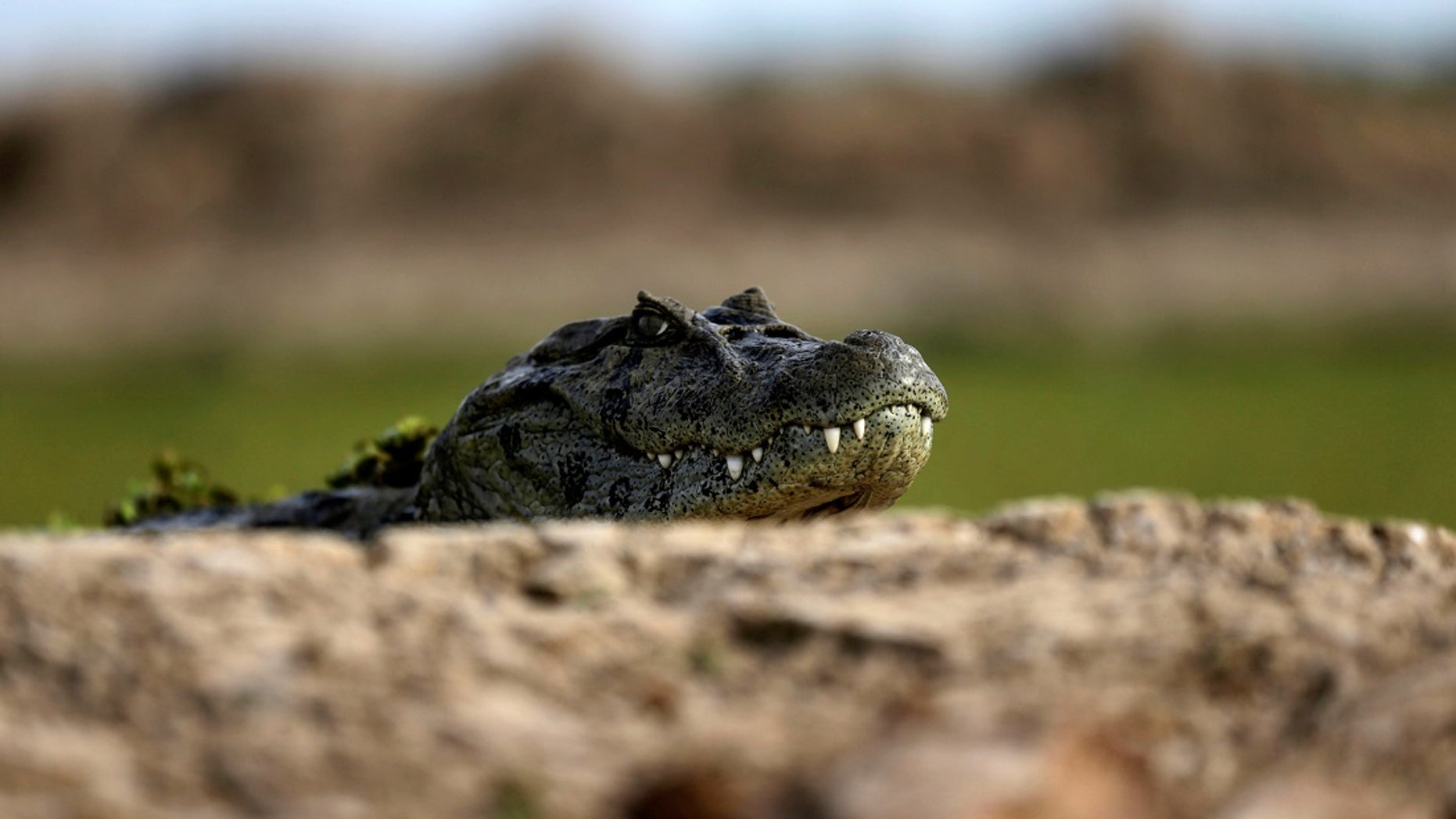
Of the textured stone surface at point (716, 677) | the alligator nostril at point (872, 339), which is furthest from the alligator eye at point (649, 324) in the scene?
the textured stone surface at point (716, 677)

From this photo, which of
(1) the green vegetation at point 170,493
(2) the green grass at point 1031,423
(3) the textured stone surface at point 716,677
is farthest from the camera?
(2) the green grass at point 1031,423

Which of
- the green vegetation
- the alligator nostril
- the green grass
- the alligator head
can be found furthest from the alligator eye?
the green grass

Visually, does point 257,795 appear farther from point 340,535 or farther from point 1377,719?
point 340,535

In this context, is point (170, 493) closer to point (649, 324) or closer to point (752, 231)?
point (649, 324)

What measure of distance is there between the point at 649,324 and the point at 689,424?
18.9 inches

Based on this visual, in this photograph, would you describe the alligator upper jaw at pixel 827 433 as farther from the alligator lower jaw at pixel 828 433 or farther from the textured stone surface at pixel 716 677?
the textured stone surface at pixel 716 677

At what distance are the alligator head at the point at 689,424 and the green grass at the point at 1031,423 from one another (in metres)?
13.1

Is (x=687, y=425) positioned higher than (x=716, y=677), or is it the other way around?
(x=687, y=425)

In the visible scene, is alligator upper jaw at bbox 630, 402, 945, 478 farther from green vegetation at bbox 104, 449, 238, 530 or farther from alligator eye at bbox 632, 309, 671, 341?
green vegetation at bbox 104, 449, 238, 530

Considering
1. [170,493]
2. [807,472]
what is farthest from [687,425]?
[170,493]

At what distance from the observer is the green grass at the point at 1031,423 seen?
21.0m

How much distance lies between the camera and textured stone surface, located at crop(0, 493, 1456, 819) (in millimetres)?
2002

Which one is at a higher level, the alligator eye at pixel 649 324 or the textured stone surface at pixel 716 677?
the alligator eye at pixel 649 324

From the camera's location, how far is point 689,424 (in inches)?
170
